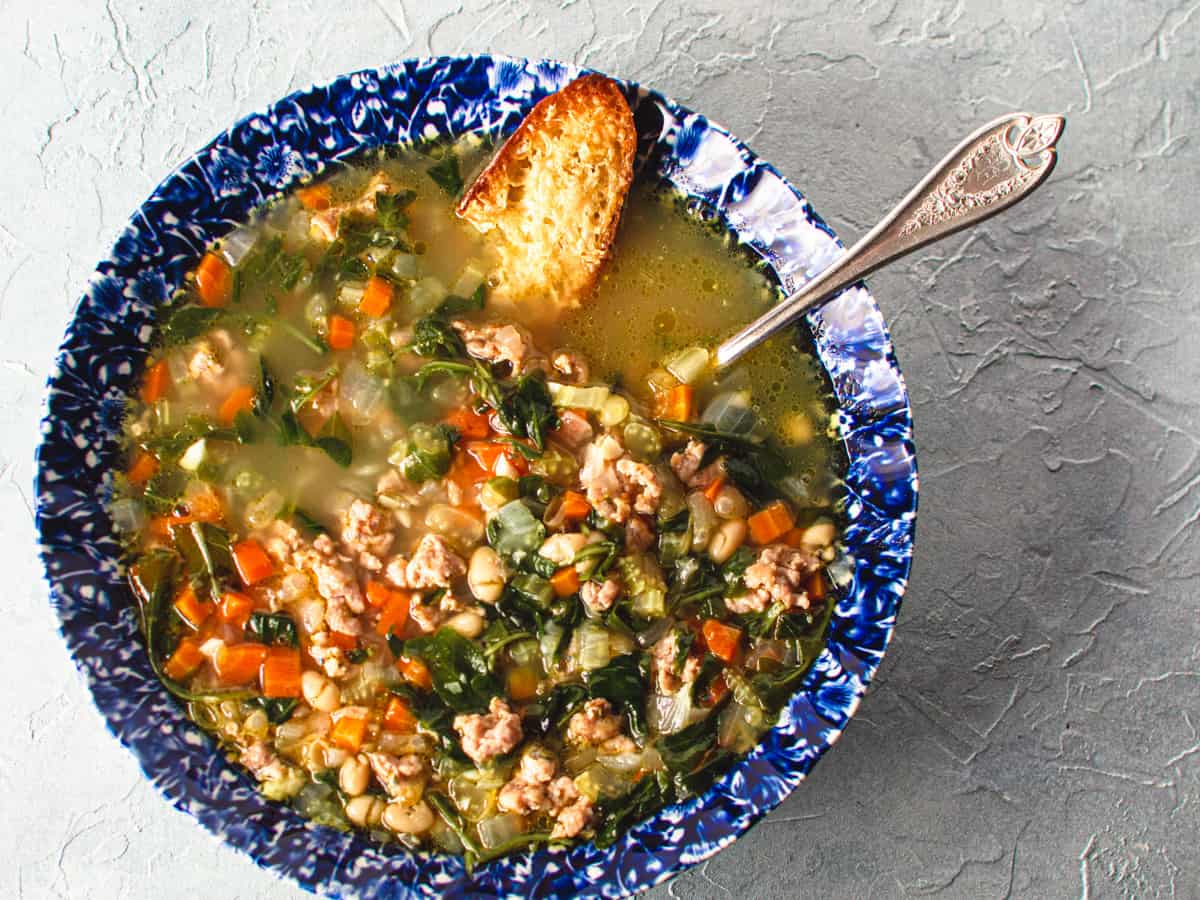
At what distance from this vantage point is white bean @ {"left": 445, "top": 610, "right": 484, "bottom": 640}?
10.2 ft

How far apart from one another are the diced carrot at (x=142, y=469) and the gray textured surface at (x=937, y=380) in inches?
25.1

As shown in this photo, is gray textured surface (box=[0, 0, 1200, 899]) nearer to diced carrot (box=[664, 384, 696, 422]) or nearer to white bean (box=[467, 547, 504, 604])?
diced carrot (box=[664, 384, 696, 422])

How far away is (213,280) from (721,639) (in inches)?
83.0

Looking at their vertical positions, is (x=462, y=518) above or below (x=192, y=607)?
below

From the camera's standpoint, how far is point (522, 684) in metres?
3.15

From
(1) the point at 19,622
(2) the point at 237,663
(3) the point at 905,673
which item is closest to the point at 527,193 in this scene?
(2) the point at 237,663

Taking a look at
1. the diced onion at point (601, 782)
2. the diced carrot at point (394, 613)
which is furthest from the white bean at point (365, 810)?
the diced onion at point (601, 782)

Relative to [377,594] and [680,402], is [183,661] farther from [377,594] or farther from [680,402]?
[680,402]

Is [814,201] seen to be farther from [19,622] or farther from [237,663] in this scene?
[19,622]

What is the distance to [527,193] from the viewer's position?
3.21 metres

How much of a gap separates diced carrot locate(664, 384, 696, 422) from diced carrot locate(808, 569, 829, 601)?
26.8 inches

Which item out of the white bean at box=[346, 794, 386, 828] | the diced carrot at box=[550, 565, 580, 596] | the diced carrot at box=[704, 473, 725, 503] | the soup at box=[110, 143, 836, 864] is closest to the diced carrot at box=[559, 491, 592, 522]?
the soup at box=[110, 143, 836, 864]

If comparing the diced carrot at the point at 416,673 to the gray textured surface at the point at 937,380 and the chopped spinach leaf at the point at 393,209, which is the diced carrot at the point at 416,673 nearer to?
the gray textured surface at the point at 937,380

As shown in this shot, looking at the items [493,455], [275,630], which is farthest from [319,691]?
[493,455]
